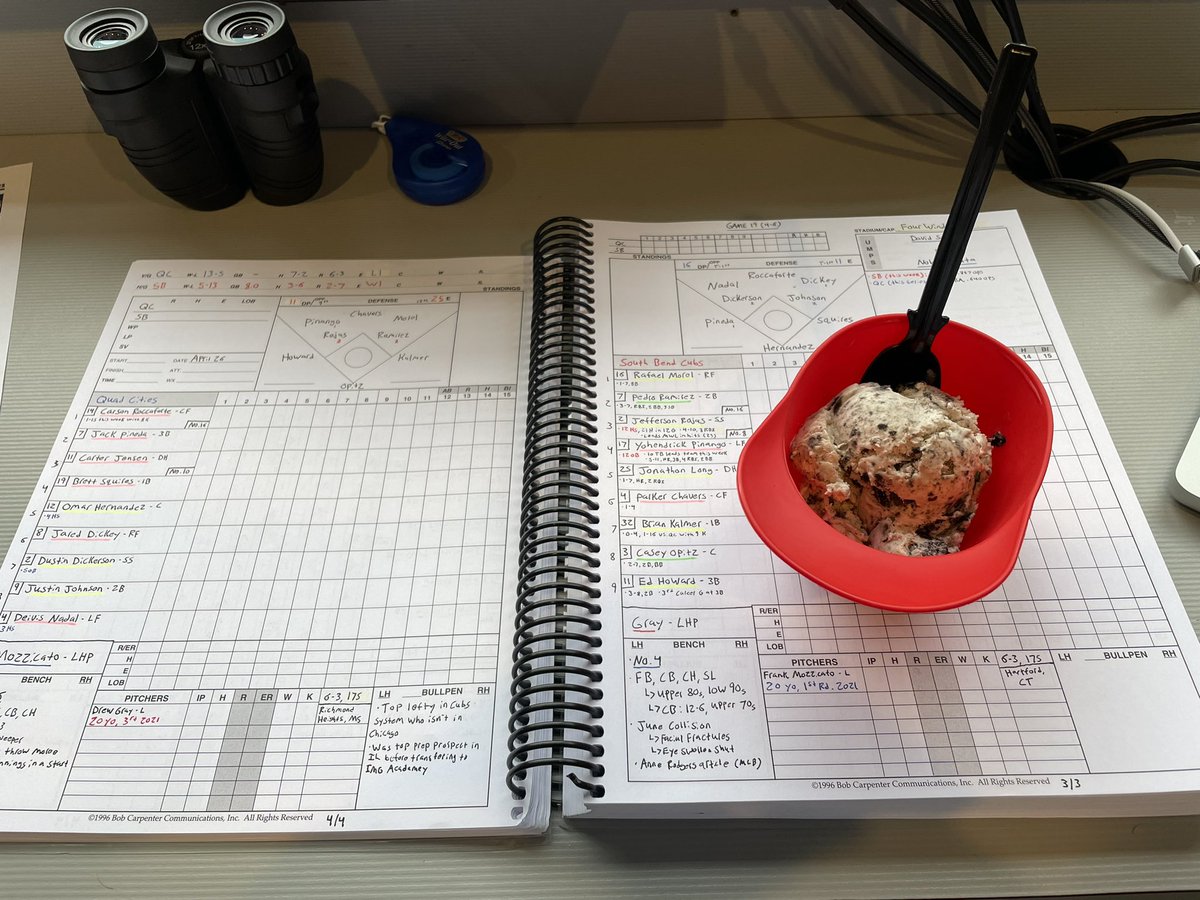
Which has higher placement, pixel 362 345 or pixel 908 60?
pixel 908 60

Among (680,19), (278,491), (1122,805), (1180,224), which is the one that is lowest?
(1122,805)

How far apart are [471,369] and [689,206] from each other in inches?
10.4

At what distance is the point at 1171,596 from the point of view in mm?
520

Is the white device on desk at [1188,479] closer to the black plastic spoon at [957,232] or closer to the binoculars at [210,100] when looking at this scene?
the black plastic spoon at [957,232]

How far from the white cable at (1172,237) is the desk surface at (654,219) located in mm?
11

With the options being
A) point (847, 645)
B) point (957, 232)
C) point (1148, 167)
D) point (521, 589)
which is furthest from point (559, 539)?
point (1148, 167)

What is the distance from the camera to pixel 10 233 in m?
0.75

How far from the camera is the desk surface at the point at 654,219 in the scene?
0.45m

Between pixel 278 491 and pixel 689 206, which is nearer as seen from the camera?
pixel 278 491

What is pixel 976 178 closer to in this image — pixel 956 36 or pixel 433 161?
pixel 956 36

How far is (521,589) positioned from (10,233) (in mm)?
602

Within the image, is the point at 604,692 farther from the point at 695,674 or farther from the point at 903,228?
the point at 903,228

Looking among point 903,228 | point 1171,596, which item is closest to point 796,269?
point 903,228

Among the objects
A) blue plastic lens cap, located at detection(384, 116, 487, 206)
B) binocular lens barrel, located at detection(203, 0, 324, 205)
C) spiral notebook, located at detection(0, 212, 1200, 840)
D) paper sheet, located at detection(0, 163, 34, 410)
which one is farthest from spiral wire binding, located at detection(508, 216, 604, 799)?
paper sheet, located at detection(0, 163, 34, 410)
